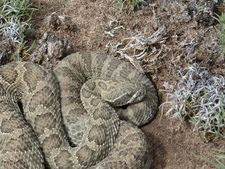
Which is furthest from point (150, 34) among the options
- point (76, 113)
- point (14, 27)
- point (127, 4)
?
point (14, 27)

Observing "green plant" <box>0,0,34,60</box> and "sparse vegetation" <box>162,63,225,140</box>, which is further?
"green plant" <box>0,0,34,60</box>

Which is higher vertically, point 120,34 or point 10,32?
point 10,32

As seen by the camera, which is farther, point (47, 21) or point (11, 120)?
point (47, 21)

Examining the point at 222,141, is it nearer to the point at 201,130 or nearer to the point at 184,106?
the point at 201,130

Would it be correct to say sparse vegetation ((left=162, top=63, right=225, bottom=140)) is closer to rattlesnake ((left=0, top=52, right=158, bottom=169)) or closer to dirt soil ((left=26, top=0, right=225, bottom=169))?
dirt soil ((left=26, top=0, right=225, bottom=169))

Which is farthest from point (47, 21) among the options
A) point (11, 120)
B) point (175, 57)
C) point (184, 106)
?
point (184, 106)

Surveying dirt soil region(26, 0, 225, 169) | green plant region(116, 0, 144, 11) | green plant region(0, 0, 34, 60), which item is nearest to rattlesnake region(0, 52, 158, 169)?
dirt soil region(26, 0, 225, 169)

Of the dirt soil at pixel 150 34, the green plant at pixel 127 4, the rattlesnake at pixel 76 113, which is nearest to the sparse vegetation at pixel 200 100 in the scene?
the dirt soil at pixel 150 34

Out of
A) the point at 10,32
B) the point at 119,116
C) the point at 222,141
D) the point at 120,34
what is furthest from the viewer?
the point at 120,34
